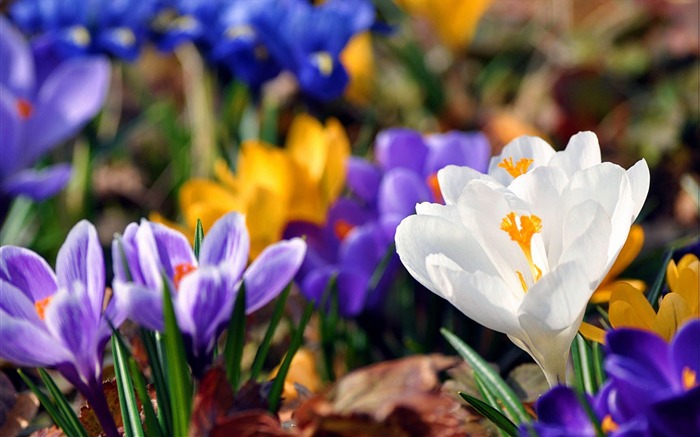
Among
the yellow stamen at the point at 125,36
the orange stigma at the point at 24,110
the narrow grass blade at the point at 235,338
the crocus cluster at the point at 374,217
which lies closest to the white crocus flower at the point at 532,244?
the narrow grass blade at the point at 235,338

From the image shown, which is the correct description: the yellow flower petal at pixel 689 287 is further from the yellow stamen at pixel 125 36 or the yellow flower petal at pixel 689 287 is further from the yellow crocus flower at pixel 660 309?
the yellow stamen at pixel 125 36

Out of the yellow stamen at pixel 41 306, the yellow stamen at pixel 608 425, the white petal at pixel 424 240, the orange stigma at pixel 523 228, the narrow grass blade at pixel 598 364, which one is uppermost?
the orange stigma at pixel 523 228

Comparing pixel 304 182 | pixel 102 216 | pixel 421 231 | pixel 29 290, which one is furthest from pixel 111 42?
pixel 421 231

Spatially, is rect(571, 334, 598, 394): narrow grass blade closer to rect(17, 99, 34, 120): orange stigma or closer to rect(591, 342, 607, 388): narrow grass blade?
rect(591, 342, 607, 388): narrow grass blade

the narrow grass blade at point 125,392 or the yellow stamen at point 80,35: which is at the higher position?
the yellow stamen at point 80,35

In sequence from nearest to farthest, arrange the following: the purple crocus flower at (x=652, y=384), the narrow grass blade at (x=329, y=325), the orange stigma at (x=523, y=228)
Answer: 1. the purple crocus flower at (x=652, y=384)
2. the orange stigma at (x=523, y=228)
3. the narrow grass blade at (x=329, y=325)

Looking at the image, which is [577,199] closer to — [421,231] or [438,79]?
[421,231]

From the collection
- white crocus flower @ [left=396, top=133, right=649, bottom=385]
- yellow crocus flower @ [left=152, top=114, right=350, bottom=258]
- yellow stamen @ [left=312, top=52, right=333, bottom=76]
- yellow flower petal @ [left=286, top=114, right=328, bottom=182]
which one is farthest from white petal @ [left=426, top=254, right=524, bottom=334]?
yellow stamen @ [left=312, top=52, right=333, bottom=76]
